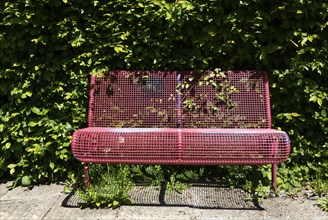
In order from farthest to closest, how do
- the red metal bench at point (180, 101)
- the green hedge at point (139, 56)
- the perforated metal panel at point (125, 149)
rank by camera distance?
1. the red metal bench at point (180, 101)
2. the green hedge at point (139, 56)
3. the perforated metal panel at point (125, 149)

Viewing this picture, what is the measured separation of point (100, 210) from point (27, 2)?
2.25 metres

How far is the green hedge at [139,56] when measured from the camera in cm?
409

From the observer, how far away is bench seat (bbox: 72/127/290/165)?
12.0 ft

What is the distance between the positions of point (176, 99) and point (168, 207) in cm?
120

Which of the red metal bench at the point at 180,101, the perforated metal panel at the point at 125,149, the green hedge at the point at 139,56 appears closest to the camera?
the perforated metal panel at the point at 125,149

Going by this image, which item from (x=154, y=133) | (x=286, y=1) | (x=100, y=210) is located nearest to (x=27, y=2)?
(x=154, y=133)

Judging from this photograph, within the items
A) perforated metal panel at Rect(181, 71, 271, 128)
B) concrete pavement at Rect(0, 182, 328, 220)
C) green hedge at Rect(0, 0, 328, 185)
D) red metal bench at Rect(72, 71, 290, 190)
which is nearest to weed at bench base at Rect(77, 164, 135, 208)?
concrete pavement at Rect(0, 182, 328, 220)

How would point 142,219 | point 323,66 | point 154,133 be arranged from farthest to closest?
point 323,66, point 154,133, point 142,219

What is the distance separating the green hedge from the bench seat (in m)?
0.64

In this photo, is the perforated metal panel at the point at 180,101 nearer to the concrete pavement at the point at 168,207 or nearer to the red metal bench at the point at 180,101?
the red metal bench at the point at 180,101


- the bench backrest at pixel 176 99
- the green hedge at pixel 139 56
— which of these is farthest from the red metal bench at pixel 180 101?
the green hedge at pixel 139 56

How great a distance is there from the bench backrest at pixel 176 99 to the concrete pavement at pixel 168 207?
0.75 m

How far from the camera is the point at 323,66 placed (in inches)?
160

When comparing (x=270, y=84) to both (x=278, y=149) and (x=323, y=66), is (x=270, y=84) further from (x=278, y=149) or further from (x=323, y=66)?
(x=278, y=149)
